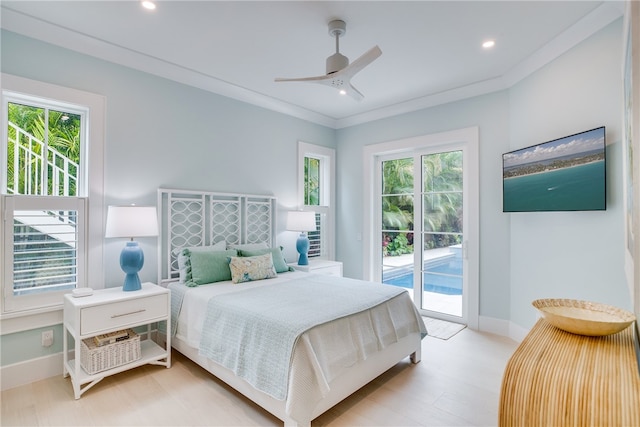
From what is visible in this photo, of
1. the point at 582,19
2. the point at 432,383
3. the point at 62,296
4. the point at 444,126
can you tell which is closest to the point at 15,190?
the point at 62,296

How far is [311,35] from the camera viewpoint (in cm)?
261

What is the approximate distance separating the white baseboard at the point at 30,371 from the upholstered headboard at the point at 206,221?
96cm

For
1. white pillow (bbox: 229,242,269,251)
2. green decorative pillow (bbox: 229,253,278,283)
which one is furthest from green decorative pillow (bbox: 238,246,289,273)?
green decorative pillow (bbox: 229,253,278,283)

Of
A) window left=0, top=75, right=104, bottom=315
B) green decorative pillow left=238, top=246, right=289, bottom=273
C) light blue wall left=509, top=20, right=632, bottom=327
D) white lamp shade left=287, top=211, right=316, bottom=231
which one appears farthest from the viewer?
white lamp shade left=287, top=211, right=316, bottom=231

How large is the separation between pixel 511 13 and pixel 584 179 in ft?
4.48

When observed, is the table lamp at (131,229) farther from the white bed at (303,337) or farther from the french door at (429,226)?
the french door at (429,226)

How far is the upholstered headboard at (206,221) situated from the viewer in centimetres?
317

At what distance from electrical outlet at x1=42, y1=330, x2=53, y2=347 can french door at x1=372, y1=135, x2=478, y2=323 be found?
3.66 metres

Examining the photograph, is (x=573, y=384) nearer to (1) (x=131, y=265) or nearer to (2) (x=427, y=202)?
(1) (x=131, y=265)

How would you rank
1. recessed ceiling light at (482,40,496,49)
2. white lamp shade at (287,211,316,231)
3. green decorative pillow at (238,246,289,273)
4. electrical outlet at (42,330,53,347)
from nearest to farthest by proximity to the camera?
electrical outlet at (42,330,53,347)
recessed ceiling light at (482,40,496,49)
green decorative pillow at (238,246,289,273)
white lamp shade at (287,211,316,231)

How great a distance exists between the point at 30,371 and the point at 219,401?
1542 mm

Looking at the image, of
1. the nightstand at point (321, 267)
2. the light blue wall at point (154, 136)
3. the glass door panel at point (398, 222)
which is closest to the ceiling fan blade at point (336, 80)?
the light blue wall at point (154, 136)

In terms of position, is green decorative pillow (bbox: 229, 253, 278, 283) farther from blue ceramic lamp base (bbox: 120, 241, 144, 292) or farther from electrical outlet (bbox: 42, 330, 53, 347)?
electrical outlet (bbox: 42, 330, 53, 347)

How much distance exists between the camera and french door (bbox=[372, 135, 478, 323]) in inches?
150
